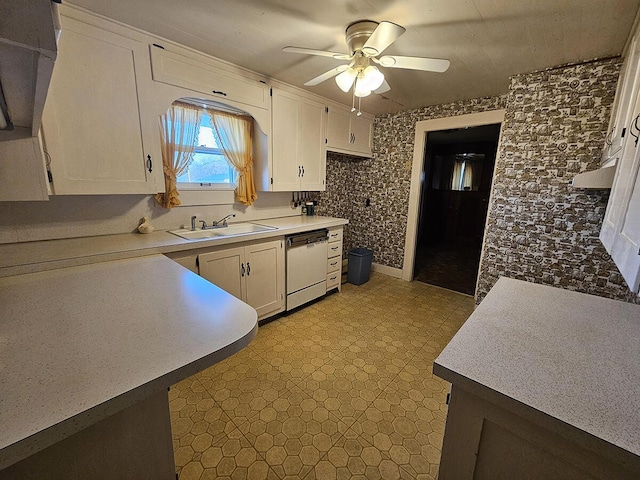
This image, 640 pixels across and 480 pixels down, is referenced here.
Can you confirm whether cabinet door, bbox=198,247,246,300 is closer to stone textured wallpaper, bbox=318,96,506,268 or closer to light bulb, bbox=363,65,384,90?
light bulb, bbox=363,65,384,90

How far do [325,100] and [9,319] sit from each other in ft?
10.3

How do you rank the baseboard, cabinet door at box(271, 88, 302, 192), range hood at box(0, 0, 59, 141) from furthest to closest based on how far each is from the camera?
the baseboard
cabinet door at box(271, 88, 302, 192)
range hood at box(0, 0, 59, 141)

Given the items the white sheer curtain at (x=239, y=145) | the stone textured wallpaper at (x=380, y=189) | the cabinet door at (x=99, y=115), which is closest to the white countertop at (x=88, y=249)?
the cabinet door at (x=99, y=115)

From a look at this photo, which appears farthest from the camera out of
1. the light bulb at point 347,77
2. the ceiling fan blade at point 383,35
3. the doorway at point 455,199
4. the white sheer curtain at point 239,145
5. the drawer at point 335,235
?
the doorway at point 455,199

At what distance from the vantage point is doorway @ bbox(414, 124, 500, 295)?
5000 mm

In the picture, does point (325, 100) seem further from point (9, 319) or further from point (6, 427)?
point (6, 427)

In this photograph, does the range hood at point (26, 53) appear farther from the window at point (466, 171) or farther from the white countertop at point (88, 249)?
the window at point (466, 171)

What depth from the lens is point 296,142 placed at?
9.50ft

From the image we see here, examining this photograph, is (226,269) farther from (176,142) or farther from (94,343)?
(94,343)

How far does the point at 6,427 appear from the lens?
498 millimetres

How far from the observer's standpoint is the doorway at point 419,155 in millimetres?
2938

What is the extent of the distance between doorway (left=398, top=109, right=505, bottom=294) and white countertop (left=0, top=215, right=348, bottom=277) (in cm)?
222

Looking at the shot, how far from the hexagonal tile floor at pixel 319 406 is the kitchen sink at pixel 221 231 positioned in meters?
0.96

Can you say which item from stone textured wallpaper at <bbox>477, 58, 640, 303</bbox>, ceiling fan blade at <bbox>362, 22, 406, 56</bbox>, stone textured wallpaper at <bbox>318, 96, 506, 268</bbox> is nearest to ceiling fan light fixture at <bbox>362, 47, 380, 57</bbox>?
ceiling fan blade at <bbox>362, 22, 406, 56</bbox>
